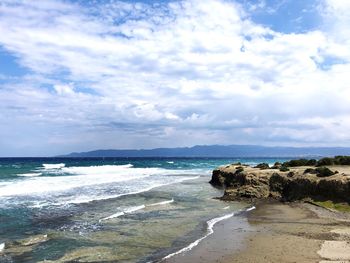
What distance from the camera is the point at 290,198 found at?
32312 millimetres

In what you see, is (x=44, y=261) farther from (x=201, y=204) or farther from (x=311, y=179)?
(x=311, y=179)

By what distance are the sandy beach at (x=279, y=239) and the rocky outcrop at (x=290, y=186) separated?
226 cm

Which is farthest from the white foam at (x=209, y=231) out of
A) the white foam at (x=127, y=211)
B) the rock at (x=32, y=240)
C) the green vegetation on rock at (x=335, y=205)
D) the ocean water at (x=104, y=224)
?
the rock at (x=32, y=240)

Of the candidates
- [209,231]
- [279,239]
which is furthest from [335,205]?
[209,231]

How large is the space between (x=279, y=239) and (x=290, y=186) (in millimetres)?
15145

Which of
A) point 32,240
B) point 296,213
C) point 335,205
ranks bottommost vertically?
point 32,240

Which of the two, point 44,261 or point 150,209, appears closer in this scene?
point 44,261

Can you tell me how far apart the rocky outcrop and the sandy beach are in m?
2.26

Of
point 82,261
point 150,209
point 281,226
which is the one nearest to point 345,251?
point 281,226

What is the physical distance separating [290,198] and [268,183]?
383cm

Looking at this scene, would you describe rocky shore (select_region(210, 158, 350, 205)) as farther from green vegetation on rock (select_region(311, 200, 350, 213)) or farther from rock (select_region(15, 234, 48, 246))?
rock (select_region(15, 234, 48, 246))

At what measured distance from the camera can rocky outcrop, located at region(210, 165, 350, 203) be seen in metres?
28.2

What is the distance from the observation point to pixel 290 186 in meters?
33.5

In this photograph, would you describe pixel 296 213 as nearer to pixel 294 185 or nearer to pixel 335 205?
pixel 335 205
